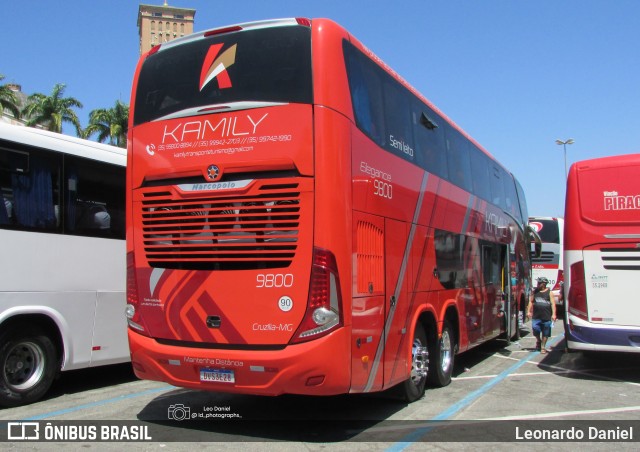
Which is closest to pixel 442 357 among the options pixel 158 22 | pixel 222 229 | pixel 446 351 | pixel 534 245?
pixel 446 351

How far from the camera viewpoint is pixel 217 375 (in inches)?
221

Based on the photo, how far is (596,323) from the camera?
9.27 m

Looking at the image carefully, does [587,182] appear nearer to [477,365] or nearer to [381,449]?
[477,365]

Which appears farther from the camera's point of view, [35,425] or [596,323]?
[596,323]

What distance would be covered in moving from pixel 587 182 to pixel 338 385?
663 cm

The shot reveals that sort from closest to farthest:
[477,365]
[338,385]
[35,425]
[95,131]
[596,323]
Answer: [338,385]
[35,425]
[596,323]
[477,365]
[95,131]

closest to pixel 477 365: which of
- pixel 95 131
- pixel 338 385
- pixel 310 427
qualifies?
pixel 310 427

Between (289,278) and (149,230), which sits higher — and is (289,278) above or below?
below

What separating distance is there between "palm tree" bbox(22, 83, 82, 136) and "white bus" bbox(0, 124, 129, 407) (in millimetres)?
34692

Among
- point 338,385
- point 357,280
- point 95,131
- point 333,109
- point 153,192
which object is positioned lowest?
point 338,385

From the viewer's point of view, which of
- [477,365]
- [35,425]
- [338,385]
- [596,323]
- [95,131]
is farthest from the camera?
[95,131]

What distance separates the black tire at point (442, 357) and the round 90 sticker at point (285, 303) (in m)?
3.31

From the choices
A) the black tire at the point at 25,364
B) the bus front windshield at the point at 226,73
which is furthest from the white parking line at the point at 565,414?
the black tire at the point at 25,364

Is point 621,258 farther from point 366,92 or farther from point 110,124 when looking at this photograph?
point 110,124
